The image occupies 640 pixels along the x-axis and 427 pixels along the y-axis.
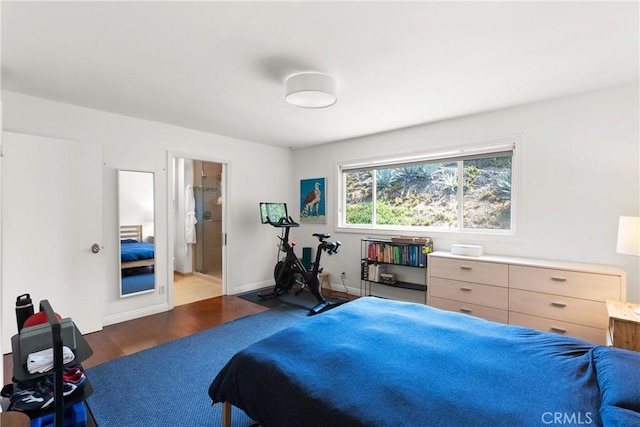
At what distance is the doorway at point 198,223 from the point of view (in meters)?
5.50

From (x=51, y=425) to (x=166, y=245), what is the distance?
2584 mm

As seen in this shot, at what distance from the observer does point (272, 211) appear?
4.57 m

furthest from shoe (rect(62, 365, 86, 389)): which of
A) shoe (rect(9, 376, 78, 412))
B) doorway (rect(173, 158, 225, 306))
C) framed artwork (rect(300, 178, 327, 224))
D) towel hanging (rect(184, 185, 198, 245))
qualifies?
towel hanging (rect(184, 185, 198, 245))

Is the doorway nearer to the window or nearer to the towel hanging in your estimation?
the towel hanging

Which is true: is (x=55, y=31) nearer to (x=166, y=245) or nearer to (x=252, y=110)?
(x=252, y=110)

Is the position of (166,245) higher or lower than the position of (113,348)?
higher

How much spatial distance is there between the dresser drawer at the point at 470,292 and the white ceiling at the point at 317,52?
6.10ft

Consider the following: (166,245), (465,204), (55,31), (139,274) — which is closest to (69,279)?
(139,274)

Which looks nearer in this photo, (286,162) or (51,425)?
(51,425)

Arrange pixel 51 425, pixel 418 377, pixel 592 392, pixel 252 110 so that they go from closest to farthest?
pixel 592 392
pixel 418 377
pixel 51 425
pixel 252 110

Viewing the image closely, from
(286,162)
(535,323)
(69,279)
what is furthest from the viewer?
(286,162)

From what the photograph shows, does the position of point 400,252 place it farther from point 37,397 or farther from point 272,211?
point 37,397

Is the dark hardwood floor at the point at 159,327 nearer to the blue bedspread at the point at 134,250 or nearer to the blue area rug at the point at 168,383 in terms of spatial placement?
the blue area rug at the point at 168,383

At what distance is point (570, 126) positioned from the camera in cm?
290
